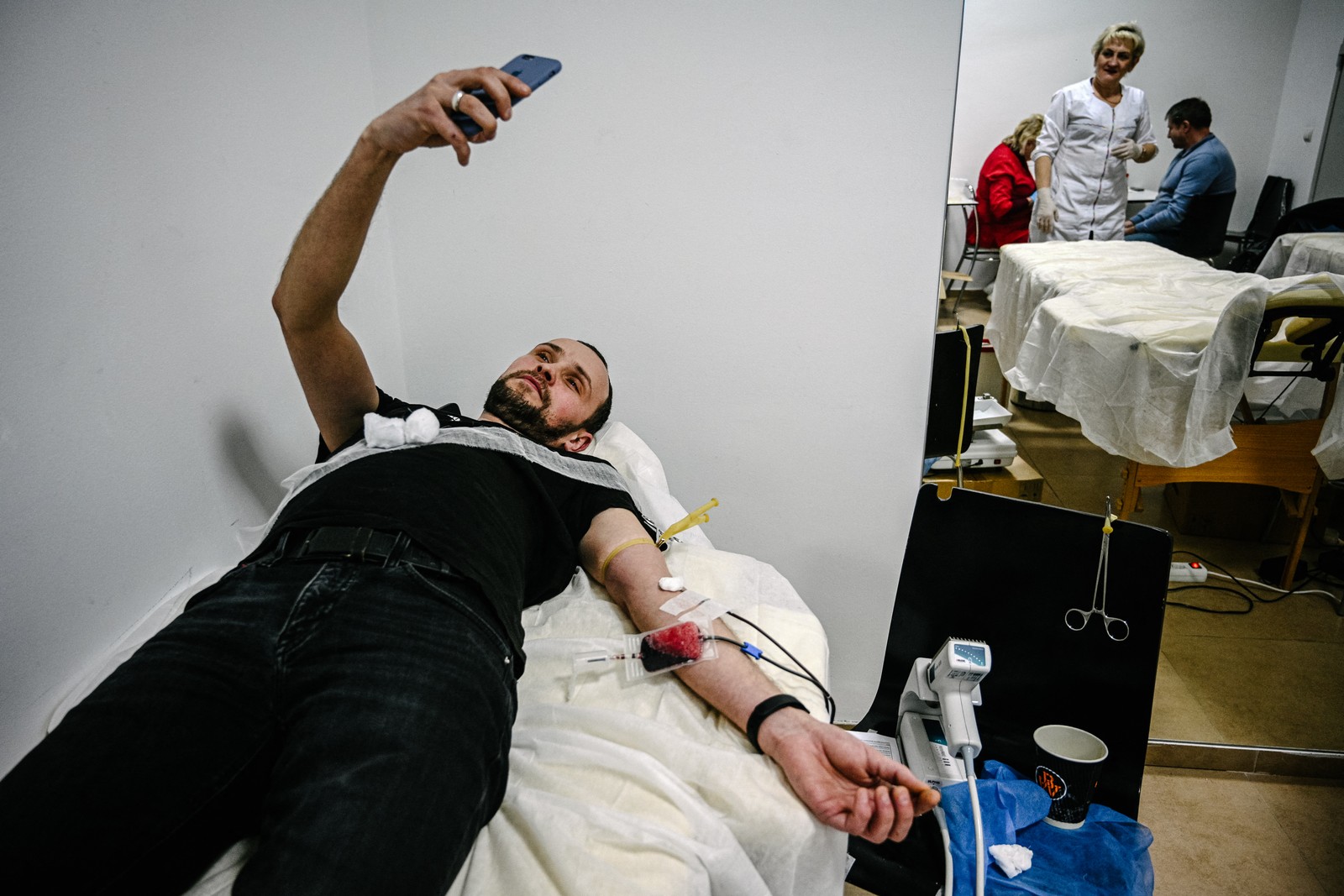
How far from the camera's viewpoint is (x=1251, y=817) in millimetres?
1701

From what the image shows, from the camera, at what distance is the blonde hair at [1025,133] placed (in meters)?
1.53

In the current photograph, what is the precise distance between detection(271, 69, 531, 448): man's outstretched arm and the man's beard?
0.23m

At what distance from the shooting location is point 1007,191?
1.59 meters

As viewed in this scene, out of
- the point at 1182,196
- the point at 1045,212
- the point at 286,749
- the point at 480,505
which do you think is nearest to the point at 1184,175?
the point at 1182,196

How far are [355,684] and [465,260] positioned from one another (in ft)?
3.80

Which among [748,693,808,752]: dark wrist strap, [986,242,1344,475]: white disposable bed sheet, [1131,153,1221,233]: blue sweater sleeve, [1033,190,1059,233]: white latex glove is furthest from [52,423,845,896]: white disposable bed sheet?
[1131,153,1221,233]: blue sweater sleeve

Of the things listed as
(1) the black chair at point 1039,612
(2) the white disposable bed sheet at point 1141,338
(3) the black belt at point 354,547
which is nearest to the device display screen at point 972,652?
(1) the black chair at point 1039,612

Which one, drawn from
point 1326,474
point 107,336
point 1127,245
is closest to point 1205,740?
point 1326,474

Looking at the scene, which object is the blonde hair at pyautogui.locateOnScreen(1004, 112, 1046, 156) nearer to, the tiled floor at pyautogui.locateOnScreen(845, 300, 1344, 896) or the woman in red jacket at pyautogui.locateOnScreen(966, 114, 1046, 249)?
the woman in red jacket at pyautogui.locateOnScreen(966, 114, 1046, 249)

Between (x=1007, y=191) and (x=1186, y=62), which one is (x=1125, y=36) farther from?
(x=1007, y=191)

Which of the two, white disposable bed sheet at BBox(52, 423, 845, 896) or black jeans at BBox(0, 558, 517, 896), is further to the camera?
white disposable bed sheet at BBox(52, 423, 845, 896)

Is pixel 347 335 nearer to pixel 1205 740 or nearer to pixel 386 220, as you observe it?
pixel 386 220

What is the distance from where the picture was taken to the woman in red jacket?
155 centimetres

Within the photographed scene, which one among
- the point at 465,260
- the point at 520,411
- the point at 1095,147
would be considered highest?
the point at 1095,147
